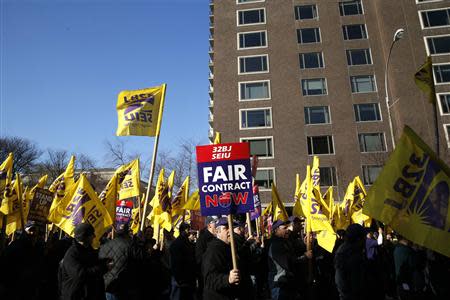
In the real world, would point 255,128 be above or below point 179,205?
above

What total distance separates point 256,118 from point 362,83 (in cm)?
1207

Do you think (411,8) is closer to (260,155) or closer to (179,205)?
(260,155)

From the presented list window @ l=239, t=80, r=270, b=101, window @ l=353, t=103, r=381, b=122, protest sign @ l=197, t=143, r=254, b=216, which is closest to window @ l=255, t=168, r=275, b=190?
window @ l=239, t=80, r=270, b=101

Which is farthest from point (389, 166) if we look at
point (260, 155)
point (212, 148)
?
point (260, 155)

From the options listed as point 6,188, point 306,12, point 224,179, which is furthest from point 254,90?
point 224,179

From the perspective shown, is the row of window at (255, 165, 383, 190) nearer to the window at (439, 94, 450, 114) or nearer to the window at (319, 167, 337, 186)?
the window at (319, 167, 337, 186)

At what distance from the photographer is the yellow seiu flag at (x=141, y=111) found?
26.9 feet

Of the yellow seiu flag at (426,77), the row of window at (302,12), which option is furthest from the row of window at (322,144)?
the yellow seiu flag at (426,77)

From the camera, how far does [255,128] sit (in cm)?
3622

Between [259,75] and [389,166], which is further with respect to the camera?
[259,75]

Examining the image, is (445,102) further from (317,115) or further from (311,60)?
(311,60)

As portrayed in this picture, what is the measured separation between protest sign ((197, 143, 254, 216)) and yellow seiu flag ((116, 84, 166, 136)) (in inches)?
141

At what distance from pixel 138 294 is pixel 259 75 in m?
34.7

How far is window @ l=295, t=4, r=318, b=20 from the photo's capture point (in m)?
39.8
